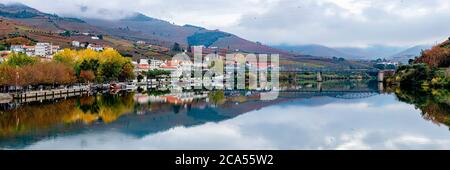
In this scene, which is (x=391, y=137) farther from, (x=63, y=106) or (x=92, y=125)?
(x=63, y=106)

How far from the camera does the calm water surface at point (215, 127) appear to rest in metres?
17.0

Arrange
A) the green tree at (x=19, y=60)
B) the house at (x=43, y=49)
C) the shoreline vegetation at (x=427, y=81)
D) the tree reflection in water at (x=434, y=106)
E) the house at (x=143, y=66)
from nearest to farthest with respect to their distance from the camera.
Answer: the tree reflection in water at (x=434, y=106), the shoreline vegetation at (x=427, y=81), the green tree at (x=19, y=60), the house at (x=43, y=49), the house at (x=143, y=66)

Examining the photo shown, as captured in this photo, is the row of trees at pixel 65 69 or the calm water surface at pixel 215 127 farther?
the row of trees at pixel 65 69

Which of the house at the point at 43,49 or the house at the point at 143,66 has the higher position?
the house at the point at 43,49

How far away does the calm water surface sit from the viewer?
17047mm

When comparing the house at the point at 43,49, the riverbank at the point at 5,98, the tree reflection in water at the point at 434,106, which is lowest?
the tree reflection in water at the point at 434,106

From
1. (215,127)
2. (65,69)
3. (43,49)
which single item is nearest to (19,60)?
(65,69)

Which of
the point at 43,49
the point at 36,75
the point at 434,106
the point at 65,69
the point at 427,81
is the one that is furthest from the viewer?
the point at 43,49

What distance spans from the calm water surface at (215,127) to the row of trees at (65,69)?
17.5 ft

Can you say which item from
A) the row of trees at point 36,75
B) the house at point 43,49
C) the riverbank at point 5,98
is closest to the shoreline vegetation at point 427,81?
the riverbank at point 5,98

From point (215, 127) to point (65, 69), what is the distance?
23.7m

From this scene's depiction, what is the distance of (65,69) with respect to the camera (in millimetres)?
42344

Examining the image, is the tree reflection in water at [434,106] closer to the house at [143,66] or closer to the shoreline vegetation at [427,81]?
the shoreline vegetation at [427,81]

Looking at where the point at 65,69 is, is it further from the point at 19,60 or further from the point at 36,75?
the point at 36,75
